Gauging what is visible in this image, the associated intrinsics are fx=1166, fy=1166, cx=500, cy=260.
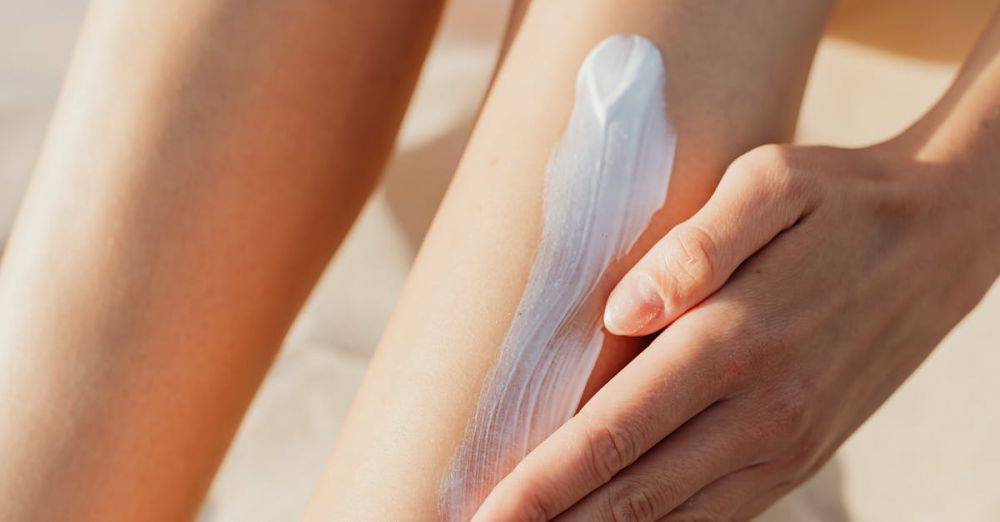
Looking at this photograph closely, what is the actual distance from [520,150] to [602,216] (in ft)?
0.20

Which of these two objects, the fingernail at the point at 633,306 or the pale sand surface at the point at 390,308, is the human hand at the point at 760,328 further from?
the pale sand surface at the point at 390,308

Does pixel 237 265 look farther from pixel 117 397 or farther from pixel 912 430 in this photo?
pixel 912 430

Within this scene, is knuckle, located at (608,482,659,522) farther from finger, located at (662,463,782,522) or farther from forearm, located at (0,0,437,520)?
forearm, located at (0,0,437,520)

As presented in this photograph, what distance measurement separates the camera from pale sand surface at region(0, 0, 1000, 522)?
3.35ft

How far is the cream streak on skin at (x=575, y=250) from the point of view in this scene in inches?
24.7

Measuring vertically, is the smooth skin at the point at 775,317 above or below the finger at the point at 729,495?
above

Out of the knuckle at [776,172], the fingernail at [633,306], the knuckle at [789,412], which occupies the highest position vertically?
the knuckle at [776,172]

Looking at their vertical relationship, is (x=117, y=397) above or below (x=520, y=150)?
below

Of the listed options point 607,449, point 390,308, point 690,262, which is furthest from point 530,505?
point 390,308

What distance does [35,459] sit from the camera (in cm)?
67

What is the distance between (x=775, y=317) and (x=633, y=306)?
3.1 inches

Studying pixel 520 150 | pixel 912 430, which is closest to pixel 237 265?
pixel 520 150

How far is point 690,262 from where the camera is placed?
0.61 m

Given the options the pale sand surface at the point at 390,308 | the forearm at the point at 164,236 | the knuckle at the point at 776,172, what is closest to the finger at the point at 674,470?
the knuckle at the point at 776,172
